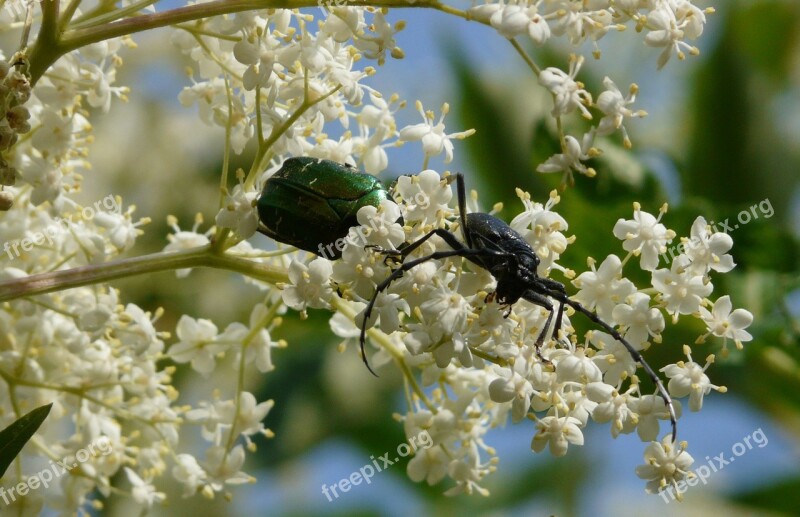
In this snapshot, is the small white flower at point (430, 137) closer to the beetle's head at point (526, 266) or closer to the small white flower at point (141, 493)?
the beetle's head at point (526, 266)

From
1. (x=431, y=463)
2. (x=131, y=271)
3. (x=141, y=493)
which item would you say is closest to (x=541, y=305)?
(x=431, y=463)


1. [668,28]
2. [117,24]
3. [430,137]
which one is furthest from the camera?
[430,137]

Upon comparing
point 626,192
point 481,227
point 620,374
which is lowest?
point 626,192

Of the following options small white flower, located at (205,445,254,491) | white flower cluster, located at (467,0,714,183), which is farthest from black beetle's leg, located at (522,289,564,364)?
small white flower, located at (205,445,254,491)

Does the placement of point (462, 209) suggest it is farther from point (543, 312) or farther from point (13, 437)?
point (13, 437)

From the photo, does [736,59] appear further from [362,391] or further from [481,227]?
[481,227]

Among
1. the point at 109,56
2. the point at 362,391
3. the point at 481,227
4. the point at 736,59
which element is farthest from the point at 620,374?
the point at 736,59

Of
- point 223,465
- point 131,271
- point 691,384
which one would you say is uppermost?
point 131,271
